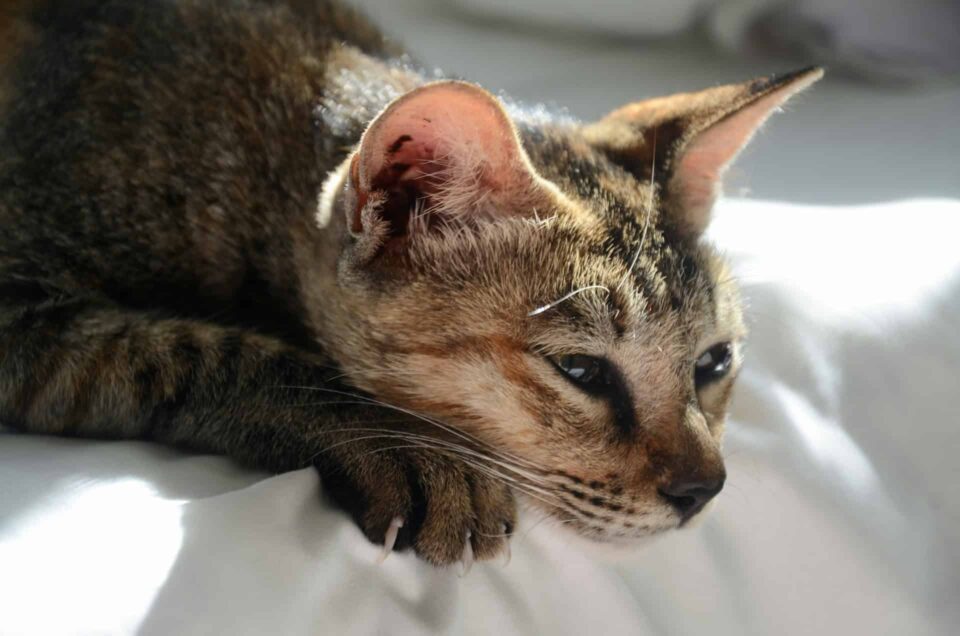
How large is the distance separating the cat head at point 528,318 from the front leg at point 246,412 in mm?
45

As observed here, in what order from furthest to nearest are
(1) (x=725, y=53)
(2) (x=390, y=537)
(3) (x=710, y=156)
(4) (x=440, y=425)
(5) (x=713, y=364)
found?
1. (1) (x=725, y=53)
2. (3) (x=710, y=156)
3. (5) (x=713, y=364)
4. (4) (x=440, y=425)
5. (2) (x=390, y=537)

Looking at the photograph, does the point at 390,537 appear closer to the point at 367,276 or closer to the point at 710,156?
the point at 367,276

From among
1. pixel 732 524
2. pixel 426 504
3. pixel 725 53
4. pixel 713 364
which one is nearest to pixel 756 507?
pixel 732 524

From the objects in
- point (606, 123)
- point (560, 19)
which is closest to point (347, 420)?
point (606, 123)

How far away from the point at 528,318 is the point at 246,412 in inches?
12.9

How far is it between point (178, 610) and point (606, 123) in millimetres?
868

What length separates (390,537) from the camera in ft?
3.01

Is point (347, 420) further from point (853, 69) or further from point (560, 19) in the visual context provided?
point (853, 69)

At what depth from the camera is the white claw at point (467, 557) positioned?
0.95 m

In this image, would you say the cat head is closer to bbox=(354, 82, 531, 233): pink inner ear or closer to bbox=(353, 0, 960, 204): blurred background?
bbox=(354, 82, 531, 233): pink inner ear

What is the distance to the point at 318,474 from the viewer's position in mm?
970

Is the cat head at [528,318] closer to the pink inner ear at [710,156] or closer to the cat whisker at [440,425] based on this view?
the cat whisker at [440,425]

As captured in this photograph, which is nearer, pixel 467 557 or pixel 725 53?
pixel 467 557

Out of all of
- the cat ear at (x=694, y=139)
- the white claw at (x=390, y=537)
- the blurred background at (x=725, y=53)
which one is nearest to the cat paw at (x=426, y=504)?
the white claw at (x=390, y=537)
